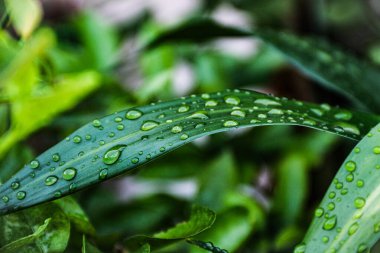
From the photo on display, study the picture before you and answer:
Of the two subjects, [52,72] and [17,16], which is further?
[52,72]

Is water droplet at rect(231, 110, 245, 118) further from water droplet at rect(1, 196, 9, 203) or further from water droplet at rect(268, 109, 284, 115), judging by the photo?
water droplet at rect(1, 196, 9, 203)

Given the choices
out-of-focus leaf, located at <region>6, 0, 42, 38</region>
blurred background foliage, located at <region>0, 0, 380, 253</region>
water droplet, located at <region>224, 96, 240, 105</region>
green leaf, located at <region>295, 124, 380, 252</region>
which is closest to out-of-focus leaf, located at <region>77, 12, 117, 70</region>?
blurred background foliage, located at <region>0, 0, 380, 253</region>

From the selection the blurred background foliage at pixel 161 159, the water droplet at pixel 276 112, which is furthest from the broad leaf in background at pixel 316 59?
the water droplet at pixel 276 112

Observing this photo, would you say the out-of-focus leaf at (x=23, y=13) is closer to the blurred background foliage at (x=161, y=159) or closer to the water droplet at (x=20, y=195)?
the blurred background foliage at (x=161, y=159)

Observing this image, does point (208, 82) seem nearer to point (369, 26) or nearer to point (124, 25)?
point (124, 25)

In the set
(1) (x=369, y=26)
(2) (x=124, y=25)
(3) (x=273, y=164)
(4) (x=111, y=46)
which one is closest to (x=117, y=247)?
(3) (x=273, y=164)

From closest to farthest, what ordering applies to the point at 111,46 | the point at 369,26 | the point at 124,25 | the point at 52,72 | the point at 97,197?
the point at 52,72, the point at 97,197, the point at 111,46, the point at 124,25, the point at 369,26

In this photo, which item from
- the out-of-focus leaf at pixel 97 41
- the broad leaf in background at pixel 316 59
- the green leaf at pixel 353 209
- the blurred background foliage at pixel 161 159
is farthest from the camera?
the out-of-focus leaf at pixel 97 41
